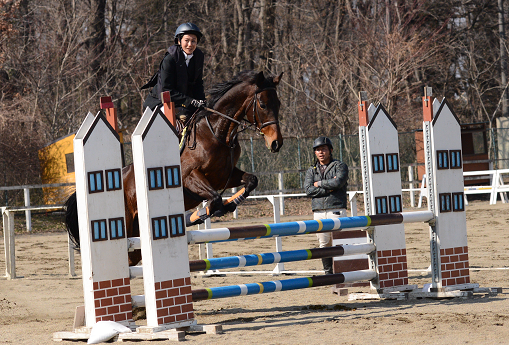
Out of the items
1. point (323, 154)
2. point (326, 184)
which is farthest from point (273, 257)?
point (323, 154)

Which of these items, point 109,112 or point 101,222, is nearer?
point 101,222

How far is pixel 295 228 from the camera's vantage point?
17.5ft

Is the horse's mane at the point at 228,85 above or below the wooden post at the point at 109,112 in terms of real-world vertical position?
above

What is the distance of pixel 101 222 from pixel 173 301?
752mm

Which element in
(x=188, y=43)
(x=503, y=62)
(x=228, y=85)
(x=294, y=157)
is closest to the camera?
(x=188, y=43)

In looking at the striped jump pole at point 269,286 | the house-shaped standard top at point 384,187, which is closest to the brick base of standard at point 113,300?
the striped jump pole at point 269,286

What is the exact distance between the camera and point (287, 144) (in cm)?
2011

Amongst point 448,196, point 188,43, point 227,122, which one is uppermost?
point 188,43

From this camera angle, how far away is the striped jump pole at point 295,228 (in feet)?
16.3

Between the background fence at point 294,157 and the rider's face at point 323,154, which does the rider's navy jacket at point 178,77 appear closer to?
the rider's face at point 323,154

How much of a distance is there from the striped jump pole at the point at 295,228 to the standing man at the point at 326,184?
1.12 m

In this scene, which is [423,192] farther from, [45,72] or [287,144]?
[45,72]

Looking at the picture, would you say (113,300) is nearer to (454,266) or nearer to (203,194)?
(203,194)

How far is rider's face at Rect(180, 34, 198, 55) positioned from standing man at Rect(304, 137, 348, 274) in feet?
5.28
